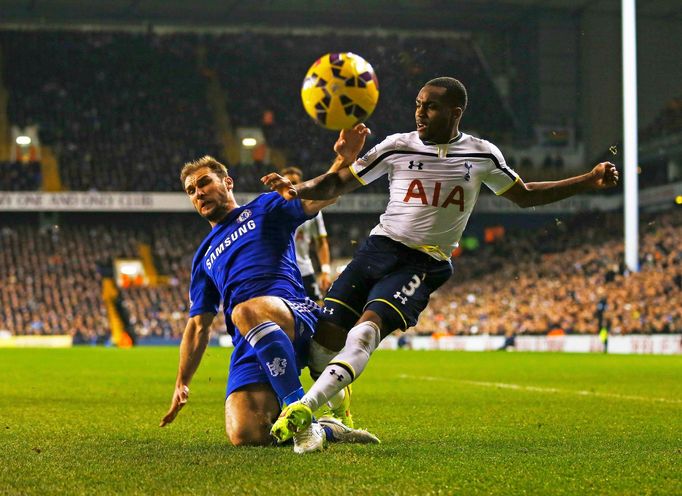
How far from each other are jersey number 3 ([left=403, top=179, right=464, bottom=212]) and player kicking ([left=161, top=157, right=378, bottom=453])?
495 millimetres

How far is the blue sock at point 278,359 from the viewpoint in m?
5.71

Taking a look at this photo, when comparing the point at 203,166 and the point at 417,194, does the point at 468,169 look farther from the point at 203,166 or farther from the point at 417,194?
the point at 203,166

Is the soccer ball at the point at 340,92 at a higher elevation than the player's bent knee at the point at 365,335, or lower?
higher

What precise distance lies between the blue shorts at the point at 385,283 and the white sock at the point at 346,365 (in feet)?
0.58

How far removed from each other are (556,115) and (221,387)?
32.1 meters

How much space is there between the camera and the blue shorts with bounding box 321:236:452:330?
5758mm

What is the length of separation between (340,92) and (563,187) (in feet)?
4.39

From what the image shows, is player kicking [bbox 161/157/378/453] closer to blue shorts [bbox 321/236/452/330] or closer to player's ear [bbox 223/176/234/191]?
player's ear [bbox 223/176/234/191]

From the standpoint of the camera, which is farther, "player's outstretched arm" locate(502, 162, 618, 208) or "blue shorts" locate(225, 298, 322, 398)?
"blue shorts" locate(225, 298, 322, 398)

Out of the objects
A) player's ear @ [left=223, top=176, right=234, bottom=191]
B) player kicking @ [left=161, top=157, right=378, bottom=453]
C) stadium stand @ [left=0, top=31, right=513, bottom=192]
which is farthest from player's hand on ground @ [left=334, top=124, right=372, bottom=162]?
stadium stand @ [left=0, top=31, right=513, bottom=192]

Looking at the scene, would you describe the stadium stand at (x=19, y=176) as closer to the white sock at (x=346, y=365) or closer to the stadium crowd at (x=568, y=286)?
the stadium crowd at (x=568, y=286)

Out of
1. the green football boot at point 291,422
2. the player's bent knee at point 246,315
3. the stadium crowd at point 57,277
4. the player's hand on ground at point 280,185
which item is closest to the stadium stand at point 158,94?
the stadium crowd at point 57,277

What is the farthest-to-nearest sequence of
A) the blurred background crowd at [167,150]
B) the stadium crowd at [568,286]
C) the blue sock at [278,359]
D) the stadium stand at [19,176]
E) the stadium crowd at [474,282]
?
the stadium stand at [19,176] → the blurred background crowd at [167,150] → the stadium crowd at [474,282] → the stadium crowd at [568,286] → the blue sock at [278,359]

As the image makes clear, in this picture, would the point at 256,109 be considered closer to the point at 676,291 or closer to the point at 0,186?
the point at 0,186
